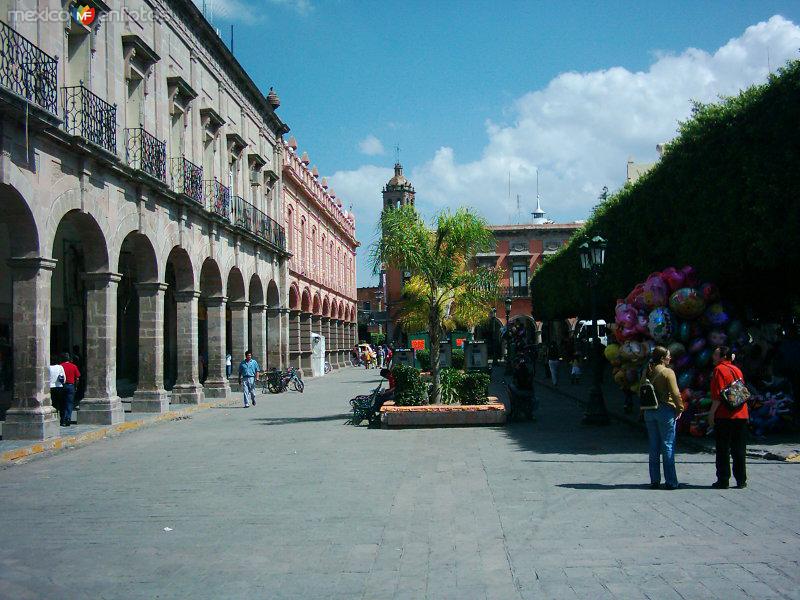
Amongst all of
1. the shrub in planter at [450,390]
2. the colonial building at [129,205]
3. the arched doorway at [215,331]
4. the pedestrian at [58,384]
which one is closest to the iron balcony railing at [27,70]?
the colonial building at [129,205]

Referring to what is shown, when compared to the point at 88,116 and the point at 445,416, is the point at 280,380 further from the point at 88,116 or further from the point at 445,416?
the point at 88,116

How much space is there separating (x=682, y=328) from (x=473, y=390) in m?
4.46

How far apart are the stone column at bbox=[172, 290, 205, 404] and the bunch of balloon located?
12.6 m

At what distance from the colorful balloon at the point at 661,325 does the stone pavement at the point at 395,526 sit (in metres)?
2.22

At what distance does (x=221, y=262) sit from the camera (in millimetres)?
25312

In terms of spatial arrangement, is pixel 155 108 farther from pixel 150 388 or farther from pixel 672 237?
pixel 672 237

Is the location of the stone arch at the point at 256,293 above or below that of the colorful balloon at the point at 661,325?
above

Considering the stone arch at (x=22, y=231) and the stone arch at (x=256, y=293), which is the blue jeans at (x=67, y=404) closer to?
the stone arch at (x=22, y=231)

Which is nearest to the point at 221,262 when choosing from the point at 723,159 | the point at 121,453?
the point at 121,453

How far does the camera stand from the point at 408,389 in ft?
56.3

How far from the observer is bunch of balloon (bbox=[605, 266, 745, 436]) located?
1372 centimetres

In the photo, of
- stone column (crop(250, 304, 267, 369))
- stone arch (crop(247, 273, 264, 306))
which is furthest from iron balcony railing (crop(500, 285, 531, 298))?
stone column (crop(250, 304, 267, 369))

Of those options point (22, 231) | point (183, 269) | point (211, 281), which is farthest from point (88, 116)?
point (211, 281)

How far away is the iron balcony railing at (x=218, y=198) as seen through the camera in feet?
79.5
